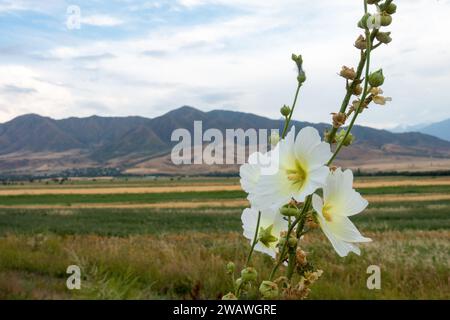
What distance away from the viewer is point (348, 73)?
1.04 metres

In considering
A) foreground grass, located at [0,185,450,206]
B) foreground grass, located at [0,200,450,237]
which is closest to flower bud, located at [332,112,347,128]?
foreground grass, located at [0,200,450,237]

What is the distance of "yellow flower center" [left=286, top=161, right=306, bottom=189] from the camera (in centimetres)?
105

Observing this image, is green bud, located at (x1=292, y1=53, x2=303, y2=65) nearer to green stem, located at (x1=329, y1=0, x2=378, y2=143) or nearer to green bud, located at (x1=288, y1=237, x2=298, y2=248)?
green stem, located at (x1=329, y1=0, x2=378, y2=143)

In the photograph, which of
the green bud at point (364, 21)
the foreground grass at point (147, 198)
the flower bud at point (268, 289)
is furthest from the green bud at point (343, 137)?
the foreground grass at point (147, 198)

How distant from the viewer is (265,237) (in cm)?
118

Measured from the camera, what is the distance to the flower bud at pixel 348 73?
104cm

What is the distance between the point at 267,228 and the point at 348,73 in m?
0.40

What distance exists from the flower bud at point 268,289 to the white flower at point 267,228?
0.16 metres

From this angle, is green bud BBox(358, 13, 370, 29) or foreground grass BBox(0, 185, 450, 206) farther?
foreground grass BBox(0, 185, 450, 206)

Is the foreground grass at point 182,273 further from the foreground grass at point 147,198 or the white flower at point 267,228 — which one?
the foreground grass at point 147,198

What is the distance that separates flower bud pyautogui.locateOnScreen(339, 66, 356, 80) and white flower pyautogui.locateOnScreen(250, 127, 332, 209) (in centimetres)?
14

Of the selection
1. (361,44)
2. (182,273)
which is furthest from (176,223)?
(361,44)
